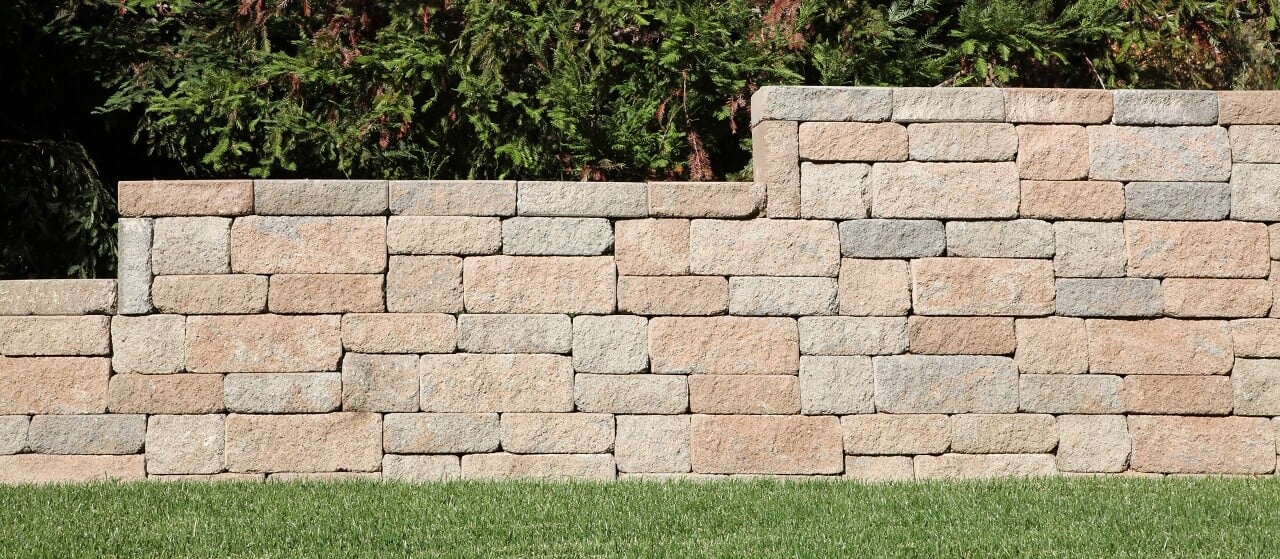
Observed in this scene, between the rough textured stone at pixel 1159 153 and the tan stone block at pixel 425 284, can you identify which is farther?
the rough textured stone at pixel 1159 153

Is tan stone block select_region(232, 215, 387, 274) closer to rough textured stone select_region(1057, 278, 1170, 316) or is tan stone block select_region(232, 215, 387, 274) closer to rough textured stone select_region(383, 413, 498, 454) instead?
rough textured stone select_region(383, 413, 498, 454)

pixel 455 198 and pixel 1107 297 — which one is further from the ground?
pixel 455 198

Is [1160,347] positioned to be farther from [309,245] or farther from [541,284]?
[309,245]

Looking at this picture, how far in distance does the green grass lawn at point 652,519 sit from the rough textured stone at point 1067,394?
413 mm

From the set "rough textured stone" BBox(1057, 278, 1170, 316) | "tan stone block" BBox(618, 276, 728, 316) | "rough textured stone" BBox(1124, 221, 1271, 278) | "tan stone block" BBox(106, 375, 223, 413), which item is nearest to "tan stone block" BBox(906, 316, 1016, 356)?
"rough textured stone" BBox(1057, 278, 1170, 316)

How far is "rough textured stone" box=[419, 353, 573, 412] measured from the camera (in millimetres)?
6352

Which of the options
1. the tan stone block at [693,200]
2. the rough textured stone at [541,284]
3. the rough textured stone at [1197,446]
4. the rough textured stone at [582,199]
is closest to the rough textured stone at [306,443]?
the rough textured stone at [541,284]

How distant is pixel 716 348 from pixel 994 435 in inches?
57.9

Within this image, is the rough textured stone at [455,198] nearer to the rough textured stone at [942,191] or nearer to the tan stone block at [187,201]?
the tan stone block at [187,201]

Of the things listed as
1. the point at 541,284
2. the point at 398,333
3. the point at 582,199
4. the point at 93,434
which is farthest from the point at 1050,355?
the point at 93,434

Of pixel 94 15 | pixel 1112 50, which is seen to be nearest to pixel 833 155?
pixel 1112 50

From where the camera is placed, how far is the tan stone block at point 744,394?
6.36 metres

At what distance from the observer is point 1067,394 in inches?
253

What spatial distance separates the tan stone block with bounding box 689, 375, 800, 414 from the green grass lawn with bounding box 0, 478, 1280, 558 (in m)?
0.40
